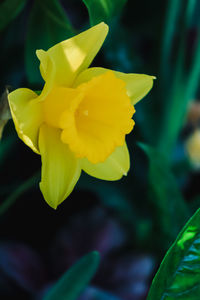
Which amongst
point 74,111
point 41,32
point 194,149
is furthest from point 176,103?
point 74,111

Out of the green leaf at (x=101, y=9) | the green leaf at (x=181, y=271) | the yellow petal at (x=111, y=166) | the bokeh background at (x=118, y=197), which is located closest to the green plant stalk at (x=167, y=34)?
the bokeh background at (x=118, y=197)

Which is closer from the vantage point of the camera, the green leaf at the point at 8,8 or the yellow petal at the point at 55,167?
the yellow petal at the point at 55,167

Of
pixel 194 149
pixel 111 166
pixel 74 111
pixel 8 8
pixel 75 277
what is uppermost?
pixel 8 8

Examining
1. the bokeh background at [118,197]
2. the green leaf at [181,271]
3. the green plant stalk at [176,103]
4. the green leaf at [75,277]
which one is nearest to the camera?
the green leaf at [181,271]

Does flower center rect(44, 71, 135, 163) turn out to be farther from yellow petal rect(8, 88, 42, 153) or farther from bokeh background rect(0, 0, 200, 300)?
bokeh background rect(0, 0, 200, 300)

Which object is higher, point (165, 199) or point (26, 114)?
point (26, 114)

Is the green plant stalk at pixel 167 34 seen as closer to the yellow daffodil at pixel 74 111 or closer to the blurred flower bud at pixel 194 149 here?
the blurred flower bud at pixel 194 149

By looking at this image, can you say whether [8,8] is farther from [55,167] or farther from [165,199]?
[165,199]
